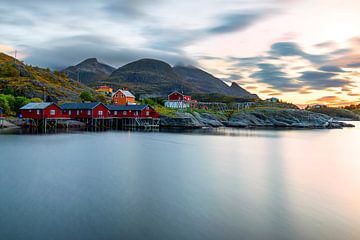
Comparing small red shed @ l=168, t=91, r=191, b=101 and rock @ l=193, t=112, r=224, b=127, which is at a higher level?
small red shed @ l=168, t=91, r=191, b=101

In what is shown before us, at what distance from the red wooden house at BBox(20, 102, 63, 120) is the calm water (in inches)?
1017

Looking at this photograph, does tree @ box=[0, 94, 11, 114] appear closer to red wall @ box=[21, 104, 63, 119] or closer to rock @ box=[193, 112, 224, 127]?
red wall @ box=[21, 104, 63, 119]

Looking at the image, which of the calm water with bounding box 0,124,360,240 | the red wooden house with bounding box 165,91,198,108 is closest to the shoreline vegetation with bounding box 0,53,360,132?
the red wooden house with bounding box 165,91,198,108

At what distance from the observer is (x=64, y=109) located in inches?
2648

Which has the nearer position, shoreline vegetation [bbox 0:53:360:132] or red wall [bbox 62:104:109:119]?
red wall [bbox 62:104:109:119]

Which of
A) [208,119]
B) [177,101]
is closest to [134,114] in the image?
[208,119]

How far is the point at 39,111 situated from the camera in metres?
59.0

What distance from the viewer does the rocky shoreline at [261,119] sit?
79.1m

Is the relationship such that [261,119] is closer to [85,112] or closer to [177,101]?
[177,101]

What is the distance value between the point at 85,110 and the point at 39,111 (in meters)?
9.31

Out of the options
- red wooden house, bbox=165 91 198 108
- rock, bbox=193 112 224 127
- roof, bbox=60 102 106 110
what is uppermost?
red wooden house, bbox=165 91 198 108

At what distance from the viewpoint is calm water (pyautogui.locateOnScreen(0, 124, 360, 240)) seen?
43.5 ft

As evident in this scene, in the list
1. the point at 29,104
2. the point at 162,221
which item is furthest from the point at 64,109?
the point at 162,221

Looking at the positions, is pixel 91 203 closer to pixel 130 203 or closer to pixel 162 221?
pixel 130 203
